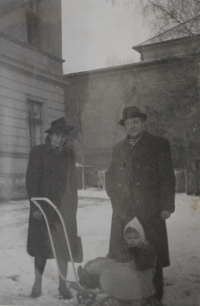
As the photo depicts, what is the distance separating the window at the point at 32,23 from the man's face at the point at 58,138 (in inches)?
21.4

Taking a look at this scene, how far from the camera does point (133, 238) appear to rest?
1.36 m

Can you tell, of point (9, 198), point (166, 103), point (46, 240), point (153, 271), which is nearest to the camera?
point (153, 271)

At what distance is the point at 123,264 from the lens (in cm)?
139

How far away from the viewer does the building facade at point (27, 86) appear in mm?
1755

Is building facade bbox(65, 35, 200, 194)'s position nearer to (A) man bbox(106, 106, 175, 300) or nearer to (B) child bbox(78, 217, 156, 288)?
(A) man bbox(106, 106, 175, 300)

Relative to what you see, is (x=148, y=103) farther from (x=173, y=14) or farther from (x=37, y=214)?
(x=37, y=214)

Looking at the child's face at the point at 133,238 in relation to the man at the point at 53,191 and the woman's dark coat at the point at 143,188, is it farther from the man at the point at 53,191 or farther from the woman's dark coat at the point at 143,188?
the man at the point at 53,191

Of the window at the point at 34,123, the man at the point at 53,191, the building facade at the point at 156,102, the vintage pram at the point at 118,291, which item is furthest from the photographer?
the window at the point at 34,123

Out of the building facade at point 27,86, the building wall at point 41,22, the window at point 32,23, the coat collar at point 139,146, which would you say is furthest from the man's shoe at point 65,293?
the window at point 32,23

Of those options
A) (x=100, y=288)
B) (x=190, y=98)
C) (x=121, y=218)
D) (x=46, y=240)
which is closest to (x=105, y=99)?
(x=190, y=98)

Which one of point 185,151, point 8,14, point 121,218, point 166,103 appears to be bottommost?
point 121,218

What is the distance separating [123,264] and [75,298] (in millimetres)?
274

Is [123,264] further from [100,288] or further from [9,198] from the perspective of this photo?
[9,198]

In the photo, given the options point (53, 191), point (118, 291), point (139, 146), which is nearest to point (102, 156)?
point (139, 146)
